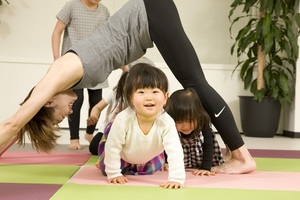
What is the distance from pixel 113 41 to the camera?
6.05ft

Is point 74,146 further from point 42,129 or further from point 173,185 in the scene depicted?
point 173,185

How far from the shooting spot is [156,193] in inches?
63.8

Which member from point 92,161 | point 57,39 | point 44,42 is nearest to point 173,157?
point 92,161

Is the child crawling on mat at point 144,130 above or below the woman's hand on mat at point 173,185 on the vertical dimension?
above

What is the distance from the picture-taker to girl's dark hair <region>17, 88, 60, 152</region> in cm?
193

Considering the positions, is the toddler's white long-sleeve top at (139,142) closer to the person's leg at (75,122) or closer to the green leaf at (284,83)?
the person's leg at (75,122)

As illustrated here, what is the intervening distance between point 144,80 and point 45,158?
103 centimetres

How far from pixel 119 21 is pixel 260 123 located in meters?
2.65

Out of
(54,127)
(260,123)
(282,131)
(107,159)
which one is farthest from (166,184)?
(282,131)

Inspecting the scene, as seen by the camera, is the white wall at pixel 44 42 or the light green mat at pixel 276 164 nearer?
the light green mat at pixel 276 164

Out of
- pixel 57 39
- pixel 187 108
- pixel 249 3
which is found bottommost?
pixel 187 108

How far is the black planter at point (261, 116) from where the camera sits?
13.6 ft

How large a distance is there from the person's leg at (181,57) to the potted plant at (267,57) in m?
2.20

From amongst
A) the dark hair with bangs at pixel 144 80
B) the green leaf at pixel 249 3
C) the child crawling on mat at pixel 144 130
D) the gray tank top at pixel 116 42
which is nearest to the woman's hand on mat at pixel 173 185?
the child crawling on mat at pixel 144 130
